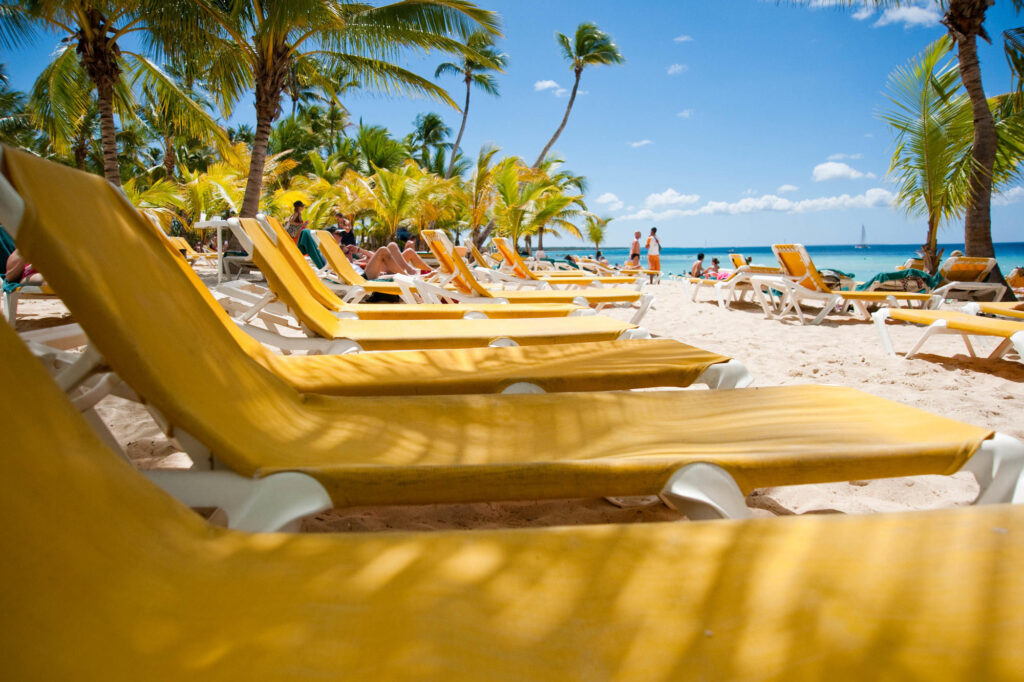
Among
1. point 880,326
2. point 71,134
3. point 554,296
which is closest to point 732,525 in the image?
point 554,296

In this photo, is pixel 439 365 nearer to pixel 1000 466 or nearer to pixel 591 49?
pixel 1000 466

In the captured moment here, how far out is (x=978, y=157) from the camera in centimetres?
820

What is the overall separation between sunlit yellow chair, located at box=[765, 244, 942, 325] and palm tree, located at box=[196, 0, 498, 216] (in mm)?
6932

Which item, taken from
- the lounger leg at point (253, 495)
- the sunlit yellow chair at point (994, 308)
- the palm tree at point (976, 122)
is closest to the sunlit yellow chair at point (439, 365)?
the lounger leg at point (253, 495)

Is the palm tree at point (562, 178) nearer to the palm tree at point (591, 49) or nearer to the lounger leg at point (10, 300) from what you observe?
the palm tree at point (591, 49)

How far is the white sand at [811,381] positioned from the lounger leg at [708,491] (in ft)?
2.03

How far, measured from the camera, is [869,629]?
2.26ft

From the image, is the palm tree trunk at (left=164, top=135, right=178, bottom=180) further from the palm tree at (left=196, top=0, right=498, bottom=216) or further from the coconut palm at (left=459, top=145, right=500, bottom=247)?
the palm tree at (left=196, top=0, right=498, bottom=216)

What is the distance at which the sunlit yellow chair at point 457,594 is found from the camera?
2.01ft

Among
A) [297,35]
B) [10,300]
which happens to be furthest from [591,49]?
[10,300]

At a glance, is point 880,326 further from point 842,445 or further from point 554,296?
point 842,445

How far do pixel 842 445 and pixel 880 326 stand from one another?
418 centimetres

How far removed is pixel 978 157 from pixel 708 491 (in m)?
10.0

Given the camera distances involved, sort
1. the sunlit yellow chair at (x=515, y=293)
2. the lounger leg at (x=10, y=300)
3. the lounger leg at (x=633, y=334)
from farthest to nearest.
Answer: the sunlit yellow chair at (x=515, y=293)
the lounger leg at (x=10, y=300)
the lounger leg at (x=633, y=334)
